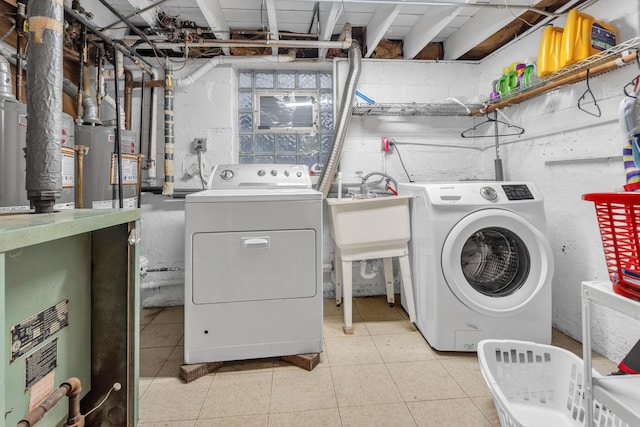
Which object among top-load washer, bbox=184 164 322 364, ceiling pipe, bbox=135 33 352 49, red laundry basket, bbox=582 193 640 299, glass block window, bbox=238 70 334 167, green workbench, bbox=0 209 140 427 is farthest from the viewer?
glass block window, bbox=238 70 334 167

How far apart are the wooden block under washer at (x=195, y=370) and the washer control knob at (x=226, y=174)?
118 centimetres

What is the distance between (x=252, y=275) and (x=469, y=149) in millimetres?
2332

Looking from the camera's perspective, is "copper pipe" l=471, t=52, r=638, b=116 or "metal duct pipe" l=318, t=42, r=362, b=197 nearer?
"copper pipe" l=471, t=52, r=638, b=116

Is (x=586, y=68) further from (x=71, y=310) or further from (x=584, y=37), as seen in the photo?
(x=71, y=310)

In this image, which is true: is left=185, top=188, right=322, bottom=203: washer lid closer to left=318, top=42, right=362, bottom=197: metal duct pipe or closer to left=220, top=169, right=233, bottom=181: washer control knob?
left=220, top=169, right=233, bottom=181: washer control knob

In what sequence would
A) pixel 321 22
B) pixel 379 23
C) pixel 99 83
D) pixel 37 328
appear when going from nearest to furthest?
pixel 37 328 → pixel 99 83 → pixel 379 23 → pixel 321 22

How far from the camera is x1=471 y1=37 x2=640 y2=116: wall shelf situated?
56.8 inches

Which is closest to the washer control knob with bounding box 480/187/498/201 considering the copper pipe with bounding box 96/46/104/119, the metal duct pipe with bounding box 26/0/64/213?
the metal duct pipe with bounding box 26/0/64/213

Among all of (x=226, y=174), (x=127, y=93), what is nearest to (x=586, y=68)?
(x=226, y=174)

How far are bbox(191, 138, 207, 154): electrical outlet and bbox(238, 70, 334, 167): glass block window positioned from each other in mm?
337

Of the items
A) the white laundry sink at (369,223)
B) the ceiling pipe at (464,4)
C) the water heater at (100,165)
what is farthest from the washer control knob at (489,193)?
the water heater at (100,165)

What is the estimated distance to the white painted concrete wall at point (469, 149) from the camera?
175 centimetres

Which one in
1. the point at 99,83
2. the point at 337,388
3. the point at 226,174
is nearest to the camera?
the point at 337,388

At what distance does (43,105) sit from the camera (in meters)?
0.77
